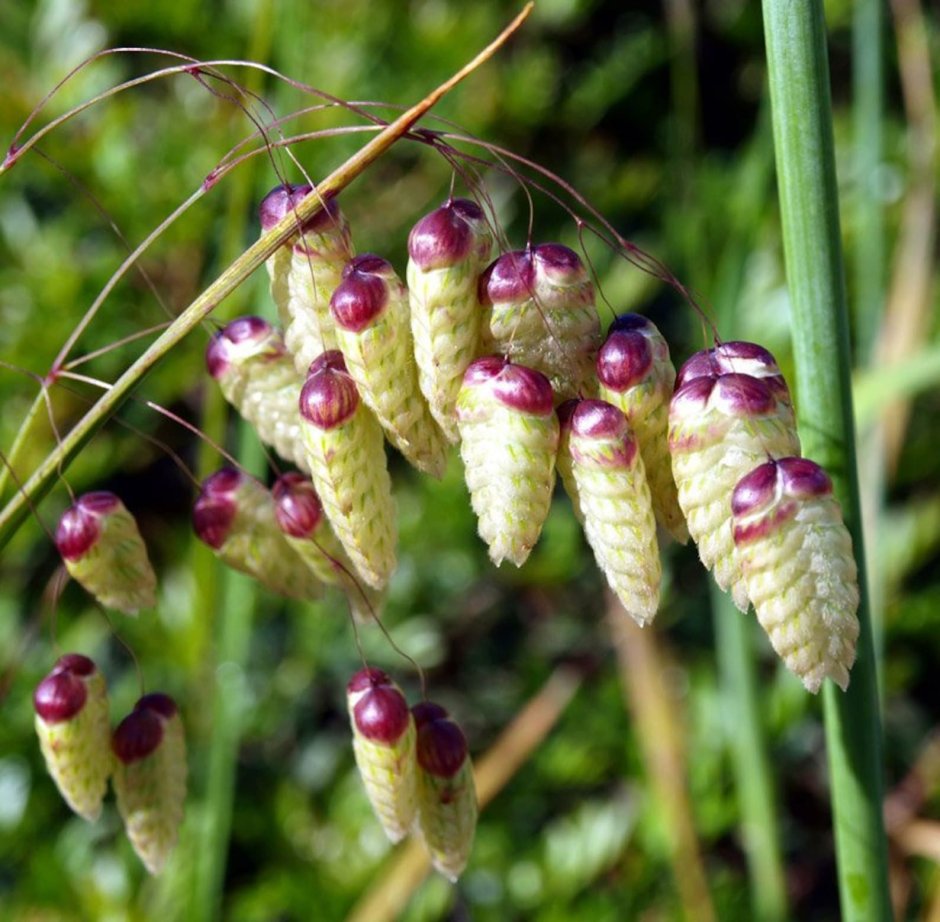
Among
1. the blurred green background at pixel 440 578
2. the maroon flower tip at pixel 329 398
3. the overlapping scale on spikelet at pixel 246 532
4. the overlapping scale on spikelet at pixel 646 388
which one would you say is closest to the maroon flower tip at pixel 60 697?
the overlapping scale on spikelet at pixel 246 532

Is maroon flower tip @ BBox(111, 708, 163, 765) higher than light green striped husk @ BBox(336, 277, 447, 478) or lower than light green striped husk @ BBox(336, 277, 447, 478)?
lower

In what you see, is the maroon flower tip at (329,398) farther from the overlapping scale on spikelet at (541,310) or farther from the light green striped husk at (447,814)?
the light green striped husk at (447,814)

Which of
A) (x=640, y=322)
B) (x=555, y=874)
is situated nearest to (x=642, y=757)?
(x=555, y=874)

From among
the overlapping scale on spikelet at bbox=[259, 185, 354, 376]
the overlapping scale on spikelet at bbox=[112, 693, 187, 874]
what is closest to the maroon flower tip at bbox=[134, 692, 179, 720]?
the overlapping scale on spikelet at bbox=[112, 693, 187, 874]

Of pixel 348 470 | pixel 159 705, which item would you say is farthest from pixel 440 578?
pixel 348 470

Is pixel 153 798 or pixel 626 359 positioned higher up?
pixel 626 359

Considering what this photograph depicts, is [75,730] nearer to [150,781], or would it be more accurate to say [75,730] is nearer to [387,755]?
[150,781]

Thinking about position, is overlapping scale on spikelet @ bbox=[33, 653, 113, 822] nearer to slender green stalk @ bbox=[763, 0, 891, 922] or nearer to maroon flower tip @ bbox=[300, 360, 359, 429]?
maroon flower tip @ bbox=[300, 360, 359, 429]
